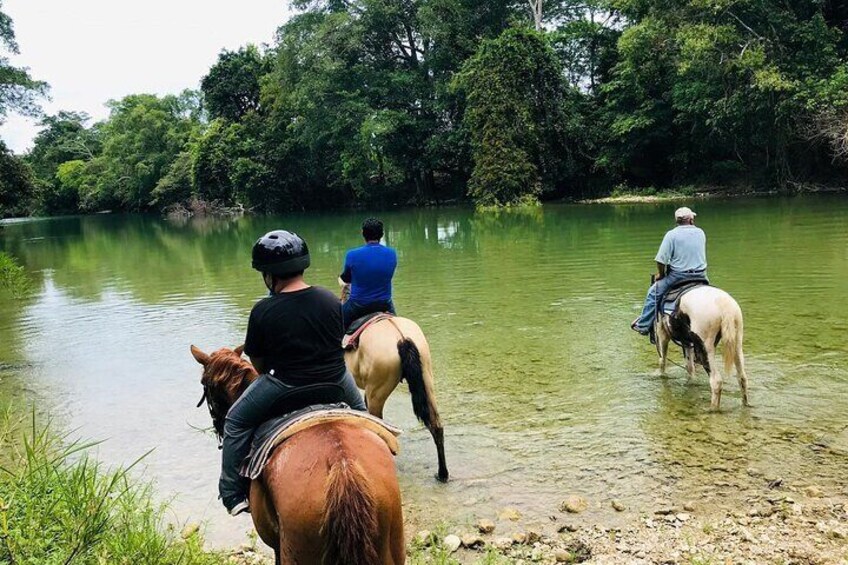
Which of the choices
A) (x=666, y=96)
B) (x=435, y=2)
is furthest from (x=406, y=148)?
(x=666, y=96)

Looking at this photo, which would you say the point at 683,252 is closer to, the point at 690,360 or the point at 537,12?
the point at 690,360

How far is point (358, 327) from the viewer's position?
5547mm

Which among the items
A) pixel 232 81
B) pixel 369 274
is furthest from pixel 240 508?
pixel 232 81

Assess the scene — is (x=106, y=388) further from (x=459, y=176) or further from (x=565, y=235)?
(x=459, y=176)

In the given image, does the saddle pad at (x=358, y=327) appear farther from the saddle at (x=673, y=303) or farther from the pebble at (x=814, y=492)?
the pebble at (x=814, y=492)

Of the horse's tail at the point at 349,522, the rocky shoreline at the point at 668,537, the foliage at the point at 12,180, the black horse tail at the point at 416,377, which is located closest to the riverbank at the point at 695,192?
the foliage at the point at 12,180

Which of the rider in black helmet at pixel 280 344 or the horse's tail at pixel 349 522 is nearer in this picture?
the horse's tail at pixel 349 522

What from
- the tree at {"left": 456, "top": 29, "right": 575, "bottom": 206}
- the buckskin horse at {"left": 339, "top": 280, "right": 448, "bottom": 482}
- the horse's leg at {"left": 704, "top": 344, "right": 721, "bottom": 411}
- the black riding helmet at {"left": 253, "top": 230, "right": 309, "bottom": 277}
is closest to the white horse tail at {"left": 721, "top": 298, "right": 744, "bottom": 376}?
the horse's leg at {"left": 704, "top": 344, "right": 721, "bottom": 411}

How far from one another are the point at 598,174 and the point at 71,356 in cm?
3235

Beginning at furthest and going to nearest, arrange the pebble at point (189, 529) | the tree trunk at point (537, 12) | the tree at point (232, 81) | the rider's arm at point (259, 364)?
the tree at point (232, 81)
the tree trunk at point (537, 12)
the pebble at point (189, 529)
the rider's arm at point (259, 364)

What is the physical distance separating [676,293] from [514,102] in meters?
29.1

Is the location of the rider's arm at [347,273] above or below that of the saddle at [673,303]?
A: above

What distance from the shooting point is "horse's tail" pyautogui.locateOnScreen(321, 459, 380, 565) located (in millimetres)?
2523

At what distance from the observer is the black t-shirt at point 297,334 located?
10.2ft
